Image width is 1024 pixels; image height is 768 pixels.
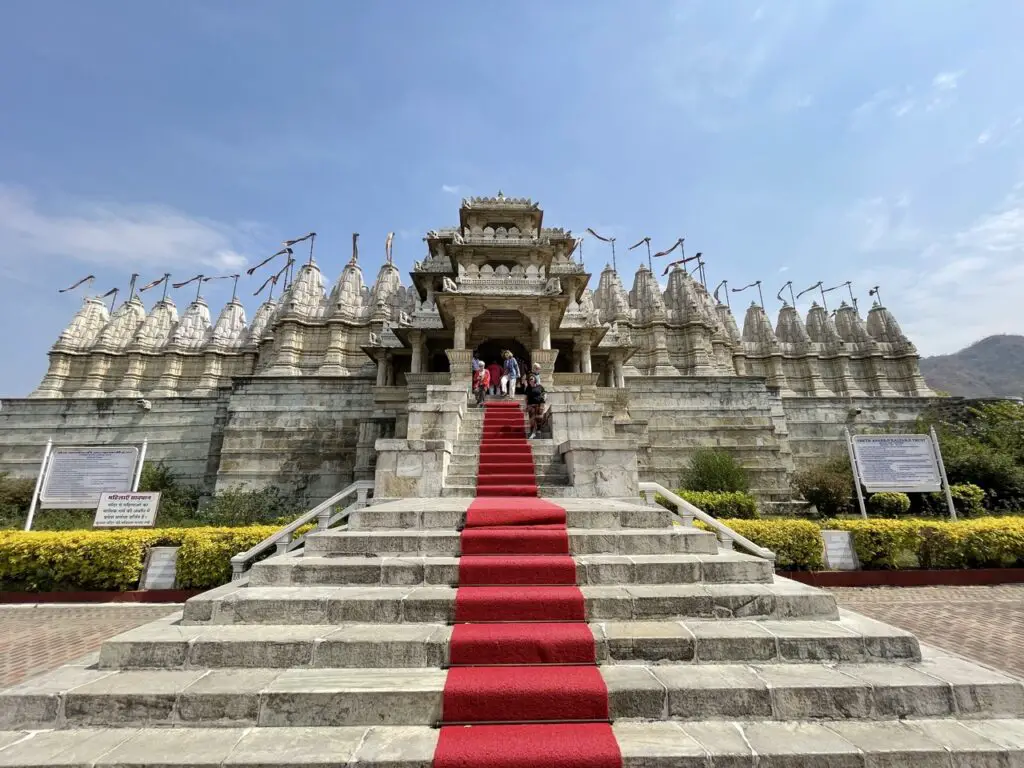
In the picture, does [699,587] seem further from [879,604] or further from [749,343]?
[749,343]

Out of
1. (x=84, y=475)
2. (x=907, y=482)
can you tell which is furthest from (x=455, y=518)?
(x=907, y=482)

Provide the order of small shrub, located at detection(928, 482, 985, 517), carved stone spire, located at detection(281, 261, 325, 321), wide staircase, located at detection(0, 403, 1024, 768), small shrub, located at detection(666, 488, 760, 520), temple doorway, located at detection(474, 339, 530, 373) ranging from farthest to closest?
carved stone spire, located at detection(281, 261, 325, 321), temple doorway, located at detection(474, 339, 530, 373), small shrub, located at detection(928, 482, 985, 517), small shrub, located at detection(666, 488, 760, 520), wide staircase, located at detection(0, 403, 1024, 768)

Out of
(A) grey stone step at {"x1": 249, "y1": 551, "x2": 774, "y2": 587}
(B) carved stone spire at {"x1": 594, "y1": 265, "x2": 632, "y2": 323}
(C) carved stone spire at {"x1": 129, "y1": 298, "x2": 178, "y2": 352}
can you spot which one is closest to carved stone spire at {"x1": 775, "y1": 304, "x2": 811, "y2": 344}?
(B) carved stone spire at {"x1": 594, "y1": 265, "x2": 632, "y2": 323}

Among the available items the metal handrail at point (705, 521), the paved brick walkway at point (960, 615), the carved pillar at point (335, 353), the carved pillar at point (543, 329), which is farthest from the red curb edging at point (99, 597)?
the carved pillar at point (335, 353)

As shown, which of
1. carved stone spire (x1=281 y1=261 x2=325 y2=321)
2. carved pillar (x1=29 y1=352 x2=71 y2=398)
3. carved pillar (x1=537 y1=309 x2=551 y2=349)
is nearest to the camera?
carved pillar (x1=537 y1=309 x2=551 y2=349)

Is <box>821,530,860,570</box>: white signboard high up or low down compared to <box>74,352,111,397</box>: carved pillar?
down

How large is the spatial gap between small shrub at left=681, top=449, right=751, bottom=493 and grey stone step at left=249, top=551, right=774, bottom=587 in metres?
11.1

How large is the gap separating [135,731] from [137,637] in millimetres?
944

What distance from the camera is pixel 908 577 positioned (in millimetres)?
9242

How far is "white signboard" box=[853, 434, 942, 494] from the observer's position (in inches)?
451

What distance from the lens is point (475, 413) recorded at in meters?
12.1

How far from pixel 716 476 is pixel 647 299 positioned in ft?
61.8

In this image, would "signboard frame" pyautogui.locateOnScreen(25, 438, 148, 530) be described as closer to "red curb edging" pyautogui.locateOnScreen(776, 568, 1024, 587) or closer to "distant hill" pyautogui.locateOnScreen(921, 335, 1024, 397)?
"red curb edging" pyautogui.locateOnScreen(776, 568, 1024, 587)

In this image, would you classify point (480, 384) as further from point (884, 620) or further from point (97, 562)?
point (884, 620)
